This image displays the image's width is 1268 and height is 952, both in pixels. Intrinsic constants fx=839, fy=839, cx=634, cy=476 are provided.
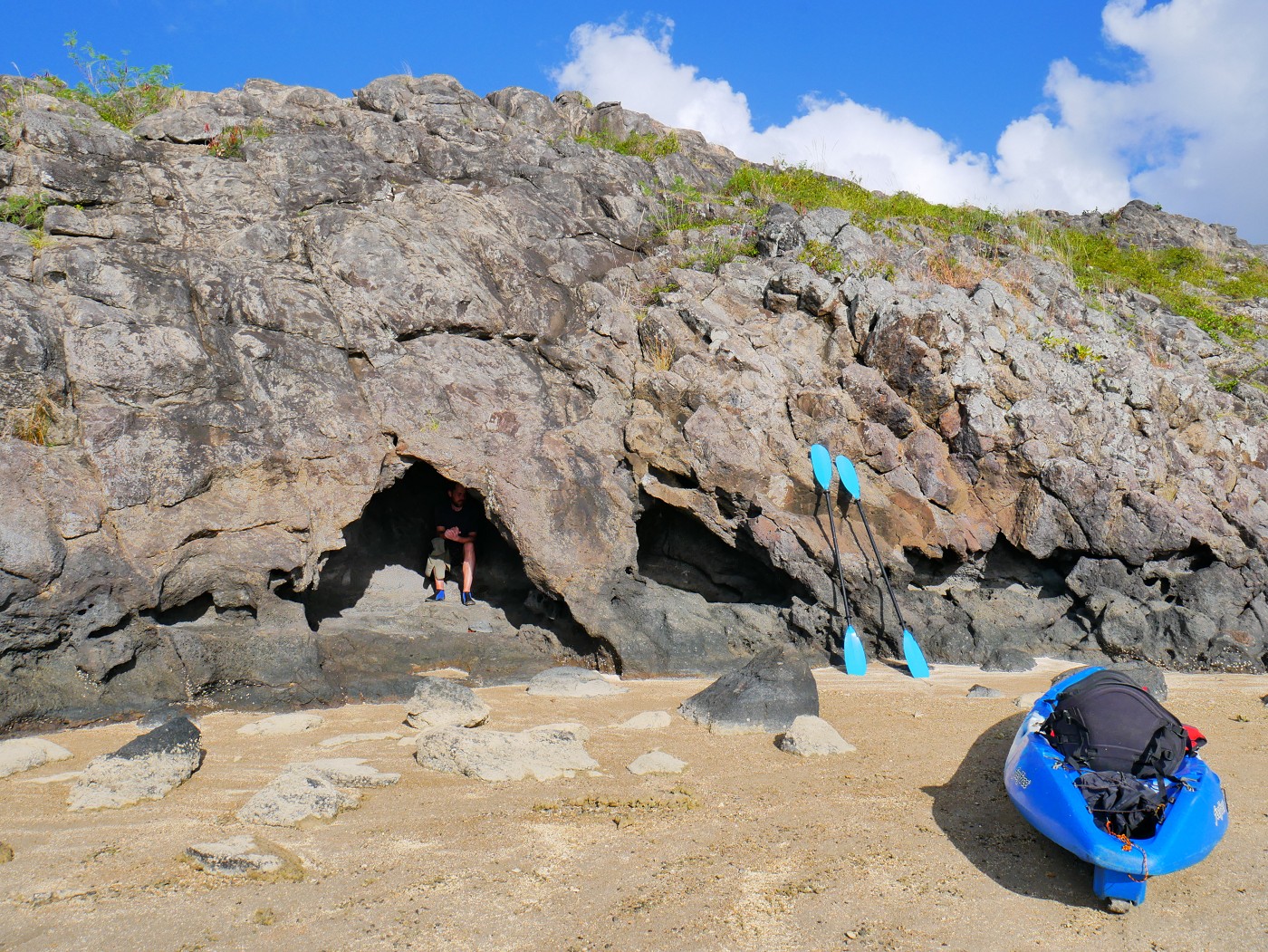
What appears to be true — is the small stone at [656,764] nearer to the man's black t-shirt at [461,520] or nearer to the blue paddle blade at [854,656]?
the blue paddle blade at [854,656]

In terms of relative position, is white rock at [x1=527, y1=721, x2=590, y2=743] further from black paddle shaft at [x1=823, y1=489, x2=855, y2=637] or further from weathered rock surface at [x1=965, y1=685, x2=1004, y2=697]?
weathered rock surface at [x1=965, y1=685, x2=1004, y2=697]

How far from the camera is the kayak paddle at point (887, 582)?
8516mm

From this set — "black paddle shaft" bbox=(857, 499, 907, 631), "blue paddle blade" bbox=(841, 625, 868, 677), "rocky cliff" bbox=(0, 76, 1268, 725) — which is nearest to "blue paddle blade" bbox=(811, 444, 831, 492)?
"rocky cliff" bbox=(0, 76, 1268, 725)

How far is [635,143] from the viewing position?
14883mm

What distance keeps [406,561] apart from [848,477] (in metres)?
5.23

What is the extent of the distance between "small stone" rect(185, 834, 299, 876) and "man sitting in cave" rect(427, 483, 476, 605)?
534 centimetres

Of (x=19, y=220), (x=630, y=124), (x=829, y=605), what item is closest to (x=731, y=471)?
(x=829, y=605)

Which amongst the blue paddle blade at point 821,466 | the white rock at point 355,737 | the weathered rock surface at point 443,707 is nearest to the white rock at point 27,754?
the white rock at point 355,737

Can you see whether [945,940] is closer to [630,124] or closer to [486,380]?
[486,380]

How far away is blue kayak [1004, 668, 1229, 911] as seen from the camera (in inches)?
154

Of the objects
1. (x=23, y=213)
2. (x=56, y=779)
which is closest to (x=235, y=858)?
(x=56, y=779)

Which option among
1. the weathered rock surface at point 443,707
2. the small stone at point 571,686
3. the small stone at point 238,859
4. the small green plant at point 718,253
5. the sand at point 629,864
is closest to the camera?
the sand at point 629,864

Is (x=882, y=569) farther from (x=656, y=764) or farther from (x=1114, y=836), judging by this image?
(x=1114, y=836)

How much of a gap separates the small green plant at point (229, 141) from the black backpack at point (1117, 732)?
10.6 m
